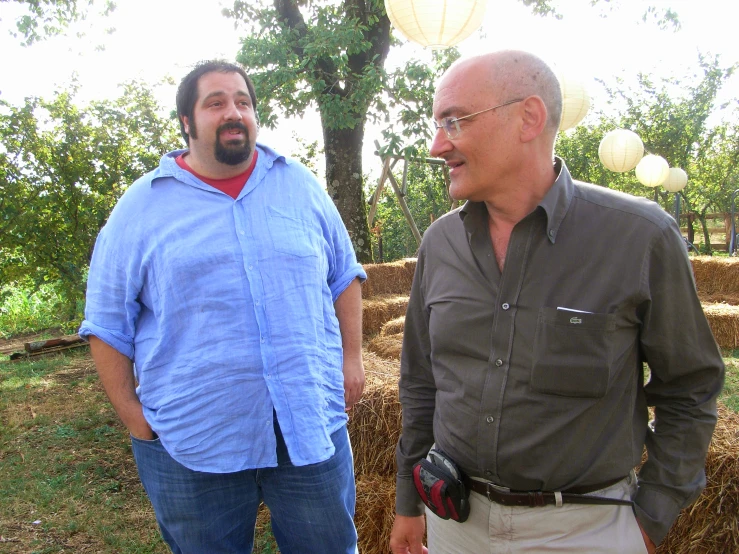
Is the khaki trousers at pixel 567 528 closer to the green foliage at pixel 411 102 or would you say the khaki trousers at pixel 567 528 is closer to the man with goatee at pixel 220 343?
the man with goatee at pixel 220 343

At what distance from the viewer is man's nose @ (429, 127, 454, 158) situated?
1.52 metres

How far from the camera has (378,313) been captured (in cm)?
823

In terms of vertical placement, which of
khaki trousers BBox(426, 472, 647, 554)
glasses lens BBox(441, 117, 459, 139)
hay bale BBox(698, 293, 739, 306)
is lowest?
hay bale BBox(698, 293, 739, 306)

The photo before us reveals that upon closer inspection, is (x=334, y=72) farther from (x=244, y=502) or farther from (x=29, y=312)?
(x=29, y=312)

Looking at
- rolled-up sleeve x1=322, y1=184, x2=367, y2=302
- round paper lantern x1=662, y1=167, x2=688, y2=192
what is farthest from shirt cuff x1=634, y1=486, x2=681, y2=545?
round paper lantern x1=662, y1=167, x2=688, y2=192

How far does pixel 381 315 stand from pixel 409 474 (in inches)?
254

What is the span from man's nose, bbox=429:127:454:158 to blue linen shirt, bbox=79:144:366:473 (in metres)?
0.70

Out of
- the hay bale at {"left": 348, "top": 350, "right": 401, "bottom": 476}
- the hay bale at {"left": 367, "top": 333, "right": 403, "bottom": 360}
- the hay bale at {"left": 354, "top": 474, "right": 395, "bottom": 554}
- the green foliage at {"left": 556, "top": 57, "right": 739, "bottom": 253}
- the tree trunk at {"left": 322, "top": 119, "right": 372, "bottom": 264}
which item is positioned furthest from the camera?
the green foliage at {"left": 556, "top": 57, "right": 739, "bottom": 253}

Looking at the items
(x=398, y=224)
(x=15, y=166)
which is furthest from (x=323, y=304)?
(x=398, y=224)

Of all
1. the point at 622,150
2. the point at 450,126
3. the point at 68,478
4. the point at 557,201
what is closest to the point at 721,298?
the point at 622,150

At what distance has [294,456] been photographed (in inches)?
76.0

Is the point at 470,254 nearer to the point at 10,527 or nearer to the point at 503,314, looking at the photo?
the point at 503,314

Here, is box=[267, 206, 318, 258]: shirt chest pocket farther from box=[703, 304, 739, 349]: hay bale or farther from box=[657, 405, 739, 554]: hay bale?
box=[703, 304, 739, 349]: hay bale

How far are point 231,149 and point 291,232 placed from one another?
34cm
